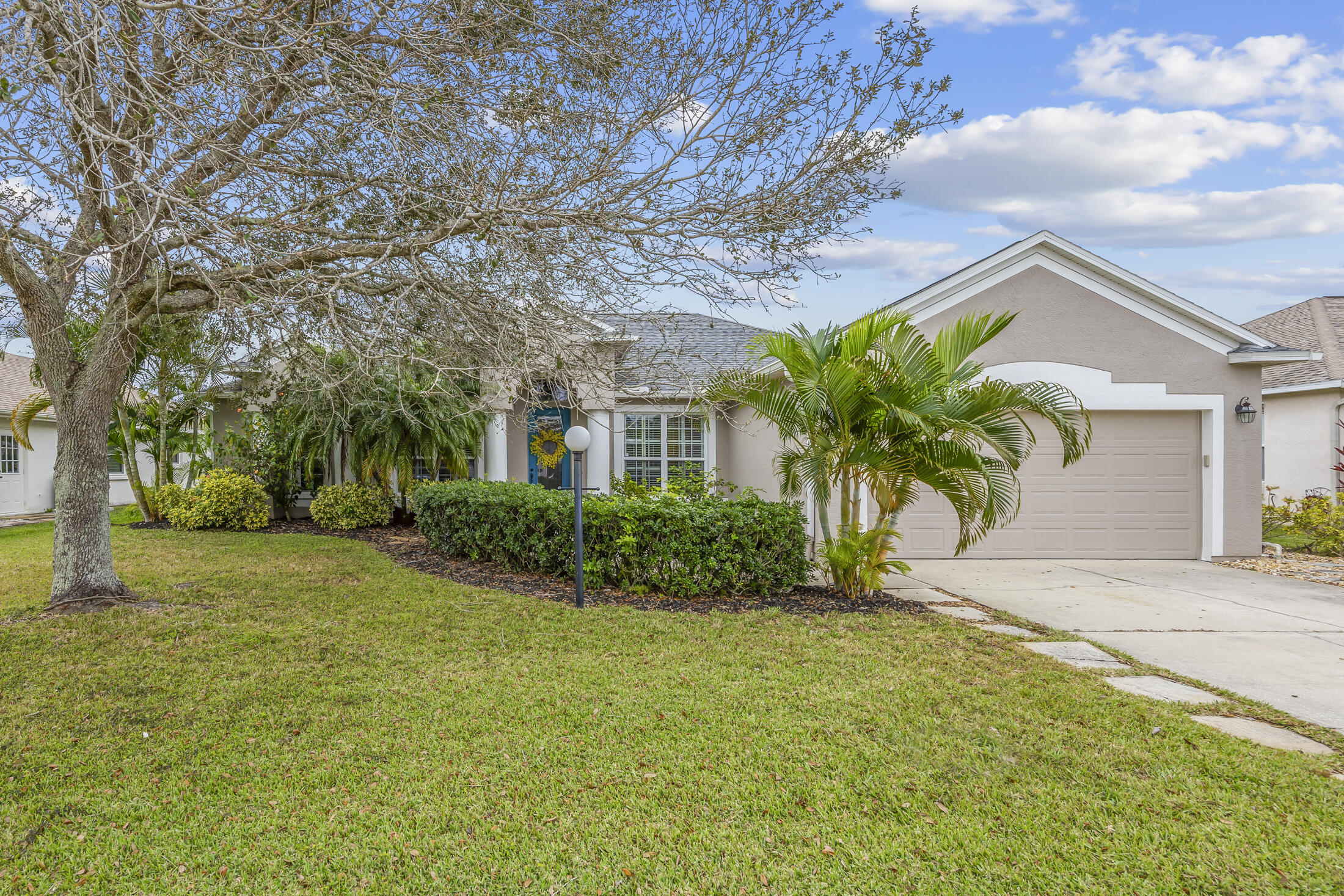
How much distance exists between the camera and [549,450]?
1345cm

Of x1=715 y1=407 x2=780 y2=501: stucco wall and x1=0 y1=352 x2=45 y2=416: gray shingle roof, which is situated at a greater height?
x1=0 y1=352 x2=45 y2=416: gray shingle roof

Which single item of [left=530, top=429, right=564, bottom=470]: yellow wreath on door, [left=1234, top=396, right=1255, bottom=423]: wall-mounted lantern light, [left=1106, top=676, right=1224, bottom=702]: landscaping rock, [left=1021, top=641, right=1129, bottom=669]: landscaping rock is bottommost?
[left=1021, top=641, right=1129, bottom=669]: landscaping rock

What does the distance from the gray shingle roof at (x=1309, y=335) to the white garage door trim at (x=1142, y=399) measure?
3444 millimetres

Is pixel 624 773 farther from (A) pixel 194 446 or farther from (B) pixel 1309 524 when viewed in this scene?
(A) pixel 194 446

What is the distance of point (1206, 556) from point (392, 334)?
36.7 feet

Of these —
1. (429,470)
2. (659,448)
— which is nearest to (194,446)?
(429,470)

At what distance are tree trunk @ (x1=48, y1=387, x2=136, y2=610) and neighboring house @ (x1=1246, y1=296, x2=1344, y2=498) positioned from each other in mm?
17679

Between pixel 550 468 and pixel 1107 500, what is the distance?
9250 millimetres

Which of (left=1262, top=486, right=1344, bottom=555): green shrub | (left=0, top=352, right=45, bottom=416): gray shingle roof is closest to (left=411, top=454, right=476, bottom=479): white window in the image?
Answer: (left=0, top=352, right=45, bottom=416): gray shingle roof

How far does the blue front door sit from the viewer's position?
13227 mm

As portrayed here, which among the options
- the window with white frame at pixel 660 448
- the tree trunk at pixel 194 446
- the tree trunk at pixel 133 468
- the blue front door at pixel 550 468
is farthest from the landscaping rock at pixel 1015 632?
the tree trunk at pixel 133 468

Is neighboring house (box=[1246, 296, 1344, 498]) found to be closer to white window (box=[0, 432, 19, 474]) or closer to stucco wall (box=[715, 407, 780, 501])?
stucco wall (box=[715, 407, 780, 501])

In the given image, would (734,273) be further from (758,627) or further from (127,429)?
(127,429)

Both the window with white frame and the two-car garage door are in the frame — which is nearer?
the two-car garage door
